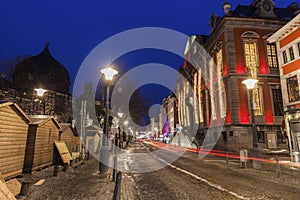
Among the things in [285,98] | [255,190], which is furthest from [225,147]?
[255,190]

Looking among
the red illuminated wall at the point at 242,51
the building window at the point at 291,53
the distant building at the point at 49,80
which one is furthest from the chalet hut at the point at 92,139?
the distant building at the point at 49,80

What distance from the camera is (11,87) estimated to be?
35625 millimetres

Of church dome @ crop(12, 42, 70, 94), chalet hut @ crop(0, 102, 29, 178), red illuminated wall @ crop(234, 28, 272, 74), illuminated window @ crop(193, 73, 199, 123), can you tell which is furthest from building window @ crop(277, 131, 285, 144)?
church dome @ crop(12, 42, 70, 94)

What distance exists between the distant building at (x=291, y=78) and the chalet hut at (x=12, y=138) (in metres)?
19.7

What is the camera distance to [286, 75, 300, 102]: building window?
681 inches

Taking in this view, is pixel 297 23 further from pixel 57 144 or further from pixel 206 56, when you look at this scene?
pixel 57 144

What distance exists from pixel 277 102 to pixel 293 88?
10386 millimetres

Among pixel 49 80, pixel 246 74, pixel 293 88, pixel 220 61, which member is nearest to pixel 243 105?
pixel 246 74

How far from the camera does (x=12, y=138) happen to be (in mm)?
9406

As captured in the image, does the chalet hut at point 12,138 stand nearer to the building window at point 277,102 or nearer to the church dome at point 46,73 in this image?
the building window at point 277,102

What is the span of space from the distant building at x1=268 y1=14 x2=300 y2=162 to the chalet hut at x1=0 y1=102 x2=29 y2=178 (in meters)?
19.7

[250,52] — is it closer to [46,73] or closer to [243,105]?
[243,105]

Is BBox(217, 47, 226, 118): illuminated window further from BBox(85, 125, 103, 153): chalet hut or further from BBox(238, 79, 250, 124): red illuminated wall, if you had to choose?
BBox(85, 125, 103, 153): chalet hut

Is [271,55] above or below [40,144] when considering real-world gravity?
above
